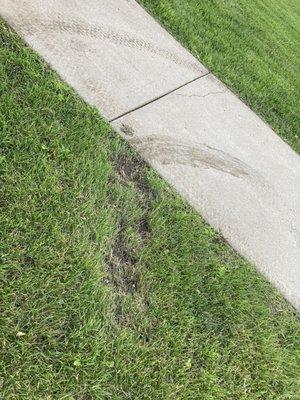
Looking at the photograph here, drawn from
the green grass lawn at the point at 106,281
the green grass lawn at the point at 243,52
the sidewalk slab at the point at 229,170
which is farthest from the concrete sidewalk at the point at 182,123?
the green grass lawn at the point at 243,52

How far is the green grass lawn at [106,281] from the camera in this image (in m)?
2.28

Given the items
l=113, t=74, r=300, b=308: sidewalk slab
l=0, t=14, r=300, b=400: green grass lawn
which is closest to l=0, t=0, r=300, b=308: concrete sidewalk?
l=113, t=74, r=300, b=308: sidewalk slab

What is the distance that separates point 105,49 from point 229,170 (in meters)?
1.65

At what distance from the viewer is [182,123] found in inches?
162

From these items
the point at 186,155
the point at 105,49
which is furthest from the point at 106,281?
the point at 105,49

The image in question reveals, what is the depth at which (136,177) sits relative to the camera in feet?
11.0

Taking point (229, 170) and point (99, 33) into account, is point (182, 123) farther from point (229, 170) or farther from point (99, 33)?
point (99, 33)

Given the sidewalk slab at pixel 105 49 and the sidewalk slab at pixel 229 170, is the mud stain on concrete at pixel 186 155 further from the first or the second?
the sidewalk slab at pixel 105 49

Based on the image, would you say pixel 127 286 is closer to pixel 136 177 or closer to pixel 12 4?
pixel 136 177

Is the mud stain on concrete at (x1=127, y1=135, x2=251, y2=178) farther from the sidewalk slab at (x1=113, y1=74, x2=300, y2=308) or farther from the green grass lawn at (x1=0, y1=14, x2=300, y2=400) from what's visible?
the green grass lawn at (x1=0, y1=14, x2=300, y2=400)

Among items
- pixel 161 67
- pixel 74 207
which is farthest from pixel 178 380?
pixel 161 67

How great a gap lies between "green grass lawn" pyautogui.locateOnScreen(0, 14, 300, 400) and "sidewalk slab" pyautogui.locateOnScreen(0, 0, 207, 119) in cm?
23

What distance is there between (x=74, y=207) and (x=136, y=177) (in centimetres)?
69

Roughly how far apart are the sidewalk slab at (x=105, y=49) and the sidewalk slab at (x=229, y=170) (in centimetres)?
19
